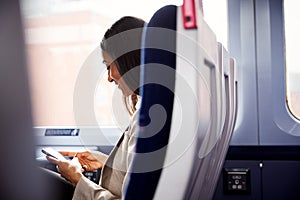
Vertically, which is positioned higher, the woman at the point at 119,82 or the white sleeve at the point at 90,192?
the woman at the point at 119,82

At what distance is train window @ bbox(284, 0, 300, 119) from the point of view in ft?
6.13

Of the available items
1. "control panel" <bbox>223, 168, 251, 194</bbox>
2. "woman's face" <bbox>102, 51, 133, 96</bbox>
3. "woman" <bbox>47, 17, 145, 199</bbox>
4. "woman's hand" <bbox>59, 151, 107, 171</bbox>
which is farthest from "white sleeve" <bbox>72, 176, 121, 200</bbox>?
"control panel" <bbox>223, 168, 251, 194</bbox>

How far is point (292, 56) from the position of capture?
6.15ft

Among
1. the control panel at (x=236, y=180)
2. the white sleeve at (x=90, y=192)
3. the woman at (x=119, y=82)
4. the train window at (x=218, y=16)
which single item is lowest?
the control panel at (x=236, y=180)

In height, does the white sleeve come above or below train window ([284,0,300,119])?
below

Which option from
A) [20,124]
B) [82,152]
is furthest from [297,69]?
[20,124]

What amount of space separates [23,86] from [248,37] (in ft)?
5.61

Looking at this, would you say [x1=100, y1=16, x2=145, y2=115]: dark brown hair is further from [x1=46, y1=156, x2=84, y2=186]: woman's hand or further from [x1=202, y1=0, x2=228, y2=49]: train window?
[x1=202, y1=0, x2=228, y2=49]: train window

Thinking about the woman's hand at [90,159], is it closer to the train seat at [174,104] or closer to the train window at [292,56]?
the train window at [292,56]

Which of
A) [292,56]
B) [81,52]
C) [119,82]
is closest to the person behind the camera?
[119,82]

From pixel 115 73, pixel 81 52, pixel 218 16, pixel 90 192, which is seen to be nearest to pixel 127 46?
pixel 115 73

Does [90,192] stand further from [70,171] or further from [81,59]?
[81,59]

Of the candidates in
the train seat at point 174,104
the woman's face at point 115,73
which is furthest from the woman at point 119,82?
the train seat at point 174,104

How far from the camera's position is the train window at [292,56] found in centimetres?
187
